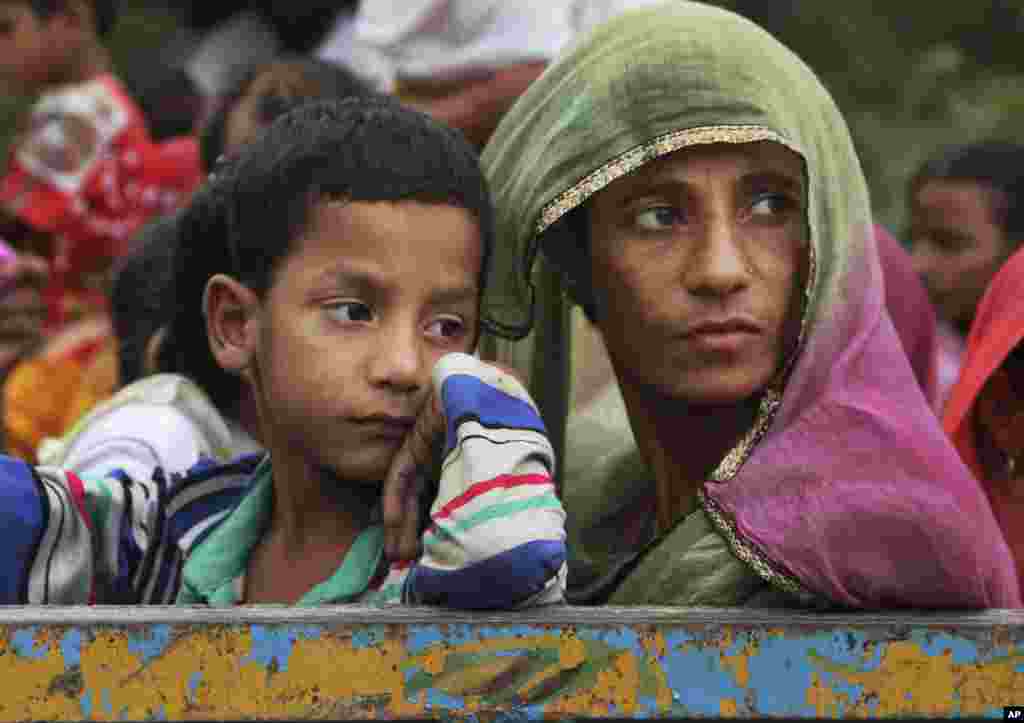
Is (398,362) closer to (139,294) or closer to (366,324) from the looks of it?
(366,324)

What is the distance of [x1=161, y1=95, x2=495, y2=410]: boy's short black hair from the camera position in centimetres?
256

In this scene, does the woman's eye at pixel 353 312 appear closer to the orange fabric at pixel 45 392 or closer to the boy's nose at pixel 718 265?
the boy's nose at pixel 718 265

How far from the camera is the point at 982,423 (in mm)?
3273

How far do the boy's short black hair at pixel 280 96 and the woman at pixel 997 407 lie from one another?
1.97 meters

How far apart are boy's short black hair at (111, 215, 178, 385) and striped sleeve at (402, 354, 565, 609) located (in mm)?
1718

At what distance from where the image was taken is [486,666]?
207 centimetres

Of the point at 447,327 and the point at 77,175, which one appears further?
the point at 77,175

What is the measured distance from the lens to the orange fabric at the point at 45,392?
5.17m

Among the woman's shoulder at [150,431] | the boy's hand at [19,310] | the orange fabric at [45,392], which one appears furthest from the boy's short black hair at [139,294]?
the boy's hand at [19,310]

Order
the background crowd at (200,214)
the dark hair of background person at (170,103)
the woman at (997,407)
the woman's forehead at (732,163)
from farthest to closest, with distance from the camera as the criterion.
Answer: the dark hair of background person at (170,103), the background crowd at (200,214), the woman at (997,407), the woman's forehead at (732,163)

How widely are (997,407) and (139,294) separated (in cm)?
187

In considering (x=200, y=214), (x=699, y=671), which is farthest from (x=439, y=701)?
(x=200, y=214)

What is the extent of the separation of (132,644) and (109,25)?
5.05 meters

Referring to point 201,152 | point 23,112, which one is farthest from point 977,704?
point 23,112
